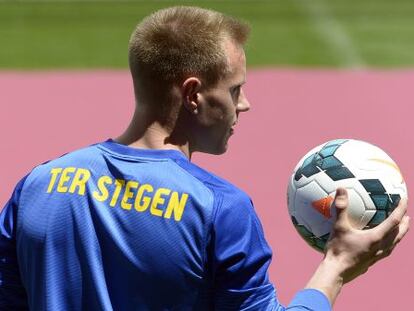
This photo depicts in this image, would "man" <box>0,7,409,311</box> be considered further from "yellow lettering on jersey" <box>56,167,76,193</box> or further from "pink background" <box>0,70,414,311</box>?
"pink background" <box>0,70,414,311</box>

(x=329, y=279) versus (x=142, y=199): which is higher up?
(x=142, y=199)

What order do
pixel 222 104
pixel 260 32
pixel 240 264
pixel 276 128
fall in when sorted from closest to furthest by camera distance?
pixel 240 264, pixel 222 104, pixel 276 128, pixel 260 32

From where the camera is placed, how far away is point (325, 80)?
13070 mm

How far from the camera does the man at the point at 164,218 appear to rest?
2846mm

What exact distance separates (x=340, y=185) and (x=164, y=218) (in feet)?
3.99

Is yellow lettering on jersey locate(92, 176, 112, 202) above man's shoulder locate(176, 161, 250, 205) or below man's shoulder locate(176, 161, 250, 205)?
below

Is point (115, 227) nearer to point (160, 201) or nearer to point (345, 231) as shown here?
point (160, 201)

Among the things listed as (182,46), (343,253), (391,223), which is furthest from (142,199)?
(391,223)

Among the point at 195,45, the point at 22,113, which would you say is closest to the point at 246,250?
the point at 195,45

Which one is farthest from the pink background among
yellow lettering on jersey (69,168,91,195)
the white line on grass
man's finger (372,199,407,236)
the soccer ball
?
yellow lettering on jersey (69,168,91,195)

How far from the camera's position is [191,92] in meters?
3.01

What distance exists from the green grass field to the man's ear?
11183 mm

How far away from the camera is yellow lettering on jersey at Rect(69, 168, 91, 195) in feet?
9.63

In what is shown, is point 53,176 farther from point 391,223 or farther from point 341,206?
point 391,223
